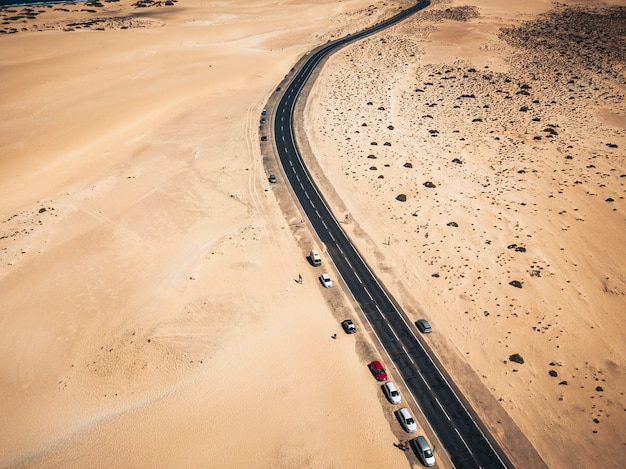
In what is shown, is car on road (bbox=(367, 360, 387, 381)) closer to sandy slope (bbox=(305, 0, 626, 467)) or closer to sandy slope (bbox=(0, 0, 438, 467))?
sandy slope (bbox=(0, 0, 438, 467))

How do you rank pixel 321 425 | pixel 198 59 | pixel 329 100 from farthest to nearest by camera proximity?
pixel 198 59, pixel 329 100, pixel 321 425

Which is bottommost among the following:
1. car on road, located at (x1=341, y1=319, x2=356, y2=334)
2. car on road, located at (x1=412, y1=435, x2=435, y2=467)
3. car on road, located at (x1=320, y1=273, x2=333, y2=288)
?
car on road, located at (x1=412, y1=435, x2=435, y2=467)

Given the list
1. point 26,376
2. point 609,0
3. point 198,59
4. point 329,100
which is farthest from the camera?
point 609,0

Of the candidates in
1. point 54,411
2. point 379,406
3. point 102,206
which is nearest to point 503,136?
point 379,406

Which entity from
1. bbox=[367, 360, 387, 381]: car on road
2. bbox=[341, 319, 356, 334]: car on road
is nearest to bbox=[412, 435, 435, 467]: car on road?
bbox=[367, 360, 387, 381]: car on road

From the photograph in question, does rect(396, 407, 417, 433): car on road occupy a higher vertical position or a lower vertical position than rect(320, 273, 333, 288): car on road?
lower

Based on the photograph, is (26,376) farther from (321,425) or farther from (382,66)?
(382,66)

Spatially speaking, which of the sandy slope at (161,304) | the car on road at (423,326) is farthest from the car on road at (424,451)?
the car on road at (423,326)
